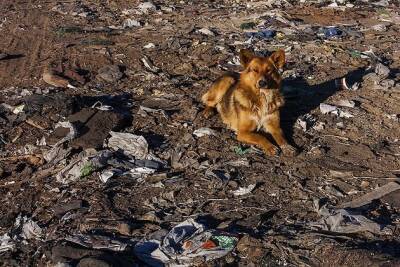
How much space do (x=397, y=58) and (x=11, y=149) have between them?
255 inches

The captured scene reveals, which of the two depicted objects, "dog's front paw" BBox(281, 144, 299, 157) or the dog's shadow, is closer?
"dog's front paw" BBox(281, 144, 299, 157)

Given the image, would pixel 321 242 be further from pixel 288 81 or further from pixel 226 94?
pixel 288 81

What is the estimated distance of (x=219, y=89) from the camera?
804 cm

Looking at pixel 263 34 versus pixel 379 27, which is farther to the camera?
pixel 379 27

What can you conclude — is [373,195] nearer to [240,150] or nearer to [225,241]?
[240,150]

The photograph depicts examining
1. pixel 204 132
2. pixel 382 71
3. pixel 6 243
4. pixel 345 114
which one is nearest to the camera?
pixel 6 243

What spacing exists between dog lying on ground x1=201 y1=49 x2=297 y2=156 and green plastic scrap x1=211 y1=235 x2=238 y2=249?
1.88 meters

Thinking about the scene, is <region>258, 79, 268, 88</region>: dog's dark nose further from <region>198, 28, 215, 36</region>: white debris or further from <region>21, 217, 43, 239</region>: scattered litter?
<region>198, 28, 215, 36</region>: white debris

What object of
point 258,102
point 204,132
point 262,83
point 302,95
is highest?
point 262,83

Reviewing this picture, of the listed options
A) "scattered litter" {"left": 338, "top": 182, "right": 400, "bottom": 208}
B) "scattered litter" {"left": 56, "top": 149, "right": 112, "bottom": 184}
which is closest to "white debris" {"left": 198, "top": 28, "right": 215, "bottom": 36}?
"scattered litter" {"left": 56, "top": 149, "right": 112, "bottom": 184}

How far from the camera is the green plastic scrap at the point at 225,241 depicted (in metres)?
5.05

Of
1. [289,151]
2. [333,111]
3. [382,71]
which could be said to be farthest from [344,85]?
[289,151]

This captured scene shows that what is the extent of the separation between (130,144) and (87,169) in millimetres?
767

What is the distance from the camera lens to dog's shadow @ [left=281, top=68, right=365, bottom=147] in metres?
7.81
